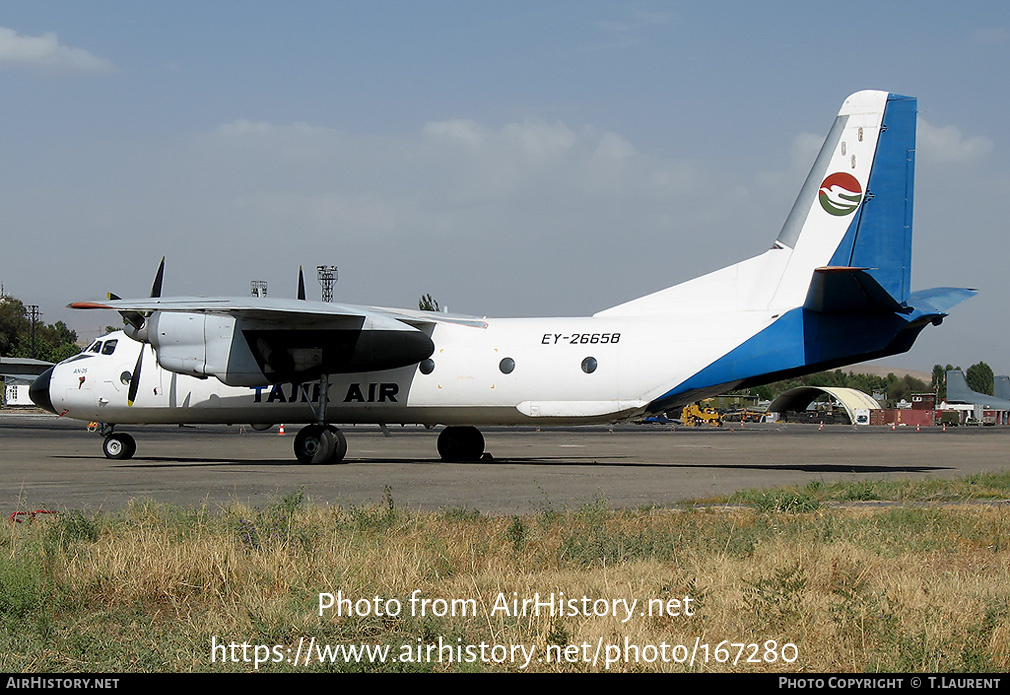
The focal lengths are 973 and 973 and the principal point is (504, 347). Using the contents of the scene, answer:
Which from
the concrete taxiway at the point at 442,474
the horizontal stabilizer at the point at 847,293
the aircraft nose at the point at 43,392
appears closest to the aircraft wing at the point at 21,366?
the concrete taxiway at the point at 442,474

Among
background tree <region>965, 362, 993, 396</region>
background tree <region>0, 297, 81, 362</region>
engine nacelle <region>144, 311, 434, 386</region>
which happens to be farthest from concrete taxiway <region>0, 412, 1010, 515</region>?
background tree <region>965, 362, 993, 396</region>

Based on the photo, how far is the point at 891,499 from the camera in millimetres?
13945

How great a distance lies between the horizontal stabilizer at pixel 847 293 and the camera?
704 inches

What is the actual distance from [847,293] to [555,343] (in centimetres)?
619

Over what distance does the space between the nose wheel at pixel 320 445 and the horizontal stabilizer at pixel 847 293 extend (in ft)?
35.1

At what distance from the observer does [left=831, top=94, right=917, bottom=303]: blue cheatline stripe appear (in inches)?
763

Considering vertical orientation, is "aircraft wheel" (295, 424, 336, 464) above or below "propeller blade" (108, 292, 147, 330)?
below

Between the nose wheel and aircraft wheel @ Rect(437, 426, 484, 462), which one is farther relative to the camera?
aircraft wheel @ Rect(437, 426, 484, 462)

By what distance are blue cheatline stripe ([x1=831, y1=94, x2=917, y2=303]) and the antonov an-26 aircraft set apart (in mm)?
28

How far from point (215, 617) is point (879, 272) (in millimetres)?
16383

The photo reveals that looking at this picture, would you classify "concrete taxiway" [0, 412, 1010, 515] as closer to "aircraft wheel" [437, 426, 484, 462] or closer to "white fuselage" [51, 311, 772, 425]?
"aircraft wheel" [437, 426, 484, 462]

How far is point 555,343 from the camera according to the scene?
21.4 m
